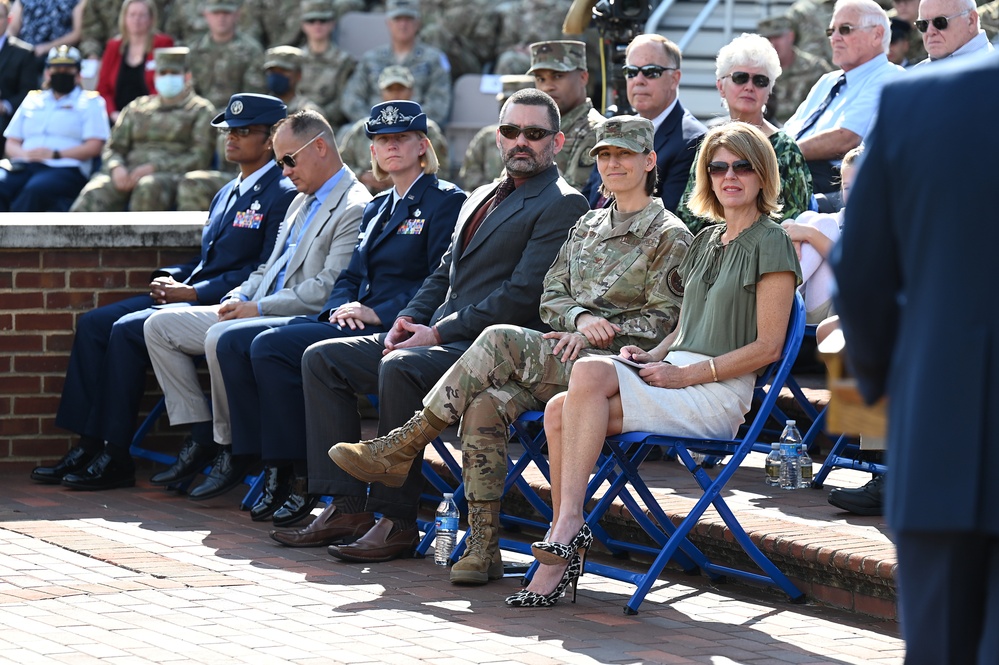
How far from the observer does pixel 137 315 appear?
777 centimetres

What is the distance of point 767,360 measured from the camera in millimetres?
5309

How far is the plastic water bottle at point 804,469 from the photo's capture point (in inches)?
251

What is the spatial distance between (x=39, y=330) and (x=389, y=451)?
300cm

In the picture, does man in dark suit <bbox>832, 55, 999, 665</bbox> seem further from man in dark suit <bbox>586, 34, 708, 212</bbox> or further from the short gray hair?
the short gray hair

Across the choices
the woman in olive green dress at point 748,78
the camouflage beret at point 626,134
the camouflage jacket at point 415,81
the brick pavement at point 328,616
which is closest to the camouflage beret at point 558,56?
the woman in olive green dress at point 748,78

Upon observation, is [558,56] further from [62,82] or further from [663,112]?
[62,82]

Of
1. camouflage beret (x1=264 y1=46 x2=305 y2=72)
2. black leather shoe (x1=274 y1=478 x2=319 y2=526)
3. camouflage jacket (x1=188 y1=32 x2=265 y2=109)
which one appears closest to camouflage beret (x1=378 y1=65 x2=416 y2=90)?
camouflage beret (x1=264 y1=46 x2=305 y2=72)

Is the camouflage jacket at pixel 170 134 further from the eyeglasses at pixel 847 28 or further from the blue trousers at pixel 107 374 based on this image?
the eyeglasses at pixel 847 28

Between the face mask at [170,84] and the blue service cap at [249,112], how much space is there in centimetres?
469

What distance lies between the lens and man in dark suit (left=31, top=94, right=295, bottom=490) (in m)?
7.72

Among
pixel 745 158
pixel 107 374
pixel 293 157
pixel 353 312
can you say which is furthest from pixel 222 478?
pixel 745 158

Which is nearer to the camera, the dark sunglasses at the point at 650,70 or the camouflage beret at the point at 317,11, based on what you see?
the dark sunglasses at the point at 650,70

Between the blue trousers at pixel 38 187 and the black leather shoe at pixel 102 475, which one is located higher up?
the blue trousers at pixel 38 187

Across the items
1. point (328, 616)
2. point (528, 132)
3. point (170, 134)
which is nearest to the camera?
point (328, 616)
